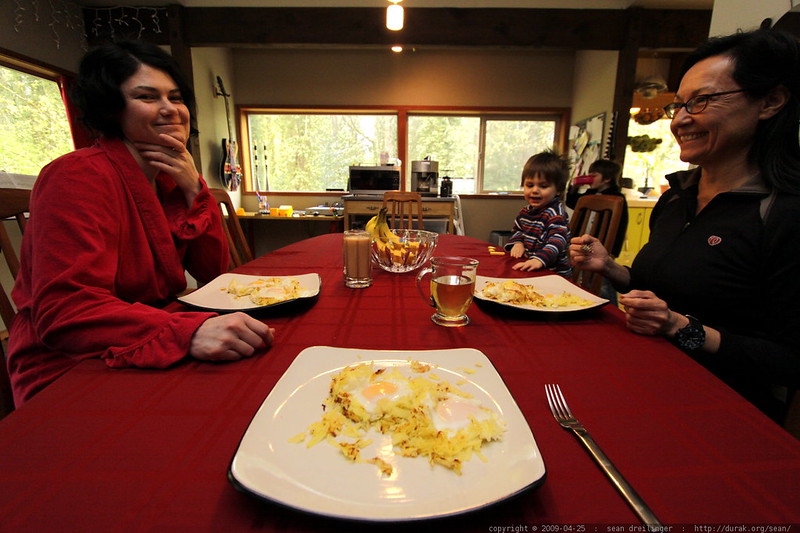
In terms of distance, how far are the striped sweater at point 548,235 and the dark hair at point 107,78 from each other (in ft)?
5.69

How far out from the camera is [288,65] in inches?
193

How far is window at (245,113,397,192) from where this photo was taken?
5.15 m

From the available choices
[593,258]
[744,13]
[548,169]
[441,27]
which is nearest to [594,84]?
[441,27]

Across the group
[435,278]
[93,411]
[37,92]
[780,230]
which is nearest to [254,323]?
[93,411]

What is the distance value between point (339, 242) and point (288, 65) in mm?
4040

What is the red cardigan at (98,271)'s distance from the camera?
67 centimetres

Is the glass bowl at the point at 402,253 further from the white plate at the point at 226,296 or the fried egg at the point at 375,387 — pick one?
the fried egg at the point at 375,387

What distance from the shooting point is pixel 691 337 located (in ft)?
2.67

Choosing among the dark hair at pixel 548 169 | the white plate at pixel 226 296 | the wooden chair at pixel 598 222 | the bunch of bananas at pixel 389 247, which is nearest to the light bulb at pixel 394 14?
the dark hair at pixel 548 169

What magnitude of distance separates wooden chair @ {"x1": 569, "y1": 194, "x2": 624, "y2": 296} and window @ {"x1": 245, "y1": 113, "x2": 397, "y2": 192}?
A: 140 inches

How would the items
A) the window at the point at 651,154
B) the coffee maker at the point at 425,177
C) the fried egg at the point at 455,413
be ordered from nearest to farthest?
1. the fried egg at the point at 455,413
2. the window at the point at 651,154
3. the coffee maker at the point at 425,177

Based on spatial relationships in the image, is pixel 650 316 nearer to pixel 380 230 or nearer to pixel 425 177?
pixel 380 230

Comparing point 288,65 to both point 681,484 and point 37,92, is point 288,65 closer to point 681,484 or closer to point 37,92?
point 37,92

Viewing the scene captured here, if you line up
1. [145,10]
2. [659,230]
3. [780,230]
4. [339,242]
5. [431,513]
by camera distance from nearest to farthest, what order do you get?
[431,513], [780,230], [659,230], [339,242], [145,10]
